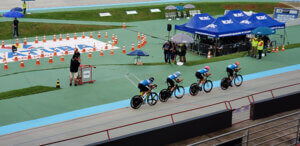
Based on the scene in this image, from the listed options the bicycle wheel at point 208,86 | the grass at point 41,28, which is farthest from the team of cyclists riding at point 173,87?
the grass at point 41,28

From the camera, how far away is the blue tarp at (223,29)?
26139 millimetres

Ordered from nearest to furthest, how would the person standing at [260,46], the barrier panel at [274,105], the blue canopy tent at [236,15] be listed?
the barrier panel at [274,105] → the person standing at [260,46] → the blue canopy tent at [236,15]

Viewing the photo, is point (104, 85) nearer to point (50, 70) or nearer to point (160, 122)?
point (50, 70)

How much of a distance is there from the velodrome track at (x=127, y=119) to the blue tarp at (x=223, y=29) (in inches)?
309

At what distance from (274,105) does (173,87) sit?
14.2 ft

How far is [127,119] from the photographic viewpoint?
14.1 metres

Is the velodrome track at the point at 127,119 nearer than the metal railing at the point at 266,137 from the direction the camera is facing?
No

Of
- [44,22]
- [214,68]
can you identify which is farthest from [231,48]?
[44,22]

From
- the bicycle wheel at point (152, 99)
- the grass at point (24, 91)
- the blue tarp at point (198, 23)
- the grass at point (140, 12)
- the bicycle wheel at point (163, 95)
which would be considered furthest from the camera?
the grass at point (140, 12)

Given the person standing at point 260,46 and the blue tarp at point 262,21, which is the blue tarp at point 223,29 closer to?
the blue tarp at point 262,21

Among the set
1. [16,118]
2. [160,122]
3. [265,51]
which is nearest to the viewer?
[160,122]

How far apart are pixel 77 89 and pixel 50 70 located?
4459mm

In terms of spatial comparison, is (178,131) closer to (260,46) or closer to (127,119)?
(127,119)

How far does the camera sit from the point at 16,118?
1398cm
